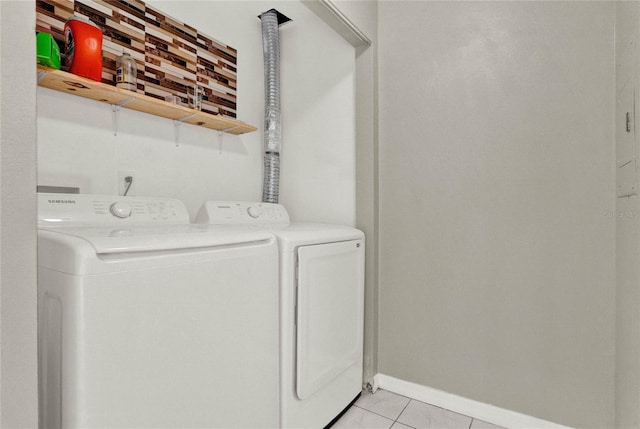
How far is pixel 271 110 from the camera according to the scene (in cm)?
234

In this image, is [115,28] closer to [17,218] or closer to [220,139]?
[220,139]

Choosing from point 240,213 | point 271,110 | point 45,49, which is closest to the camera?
point 45,49

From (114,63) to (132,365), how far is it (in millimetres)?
1464

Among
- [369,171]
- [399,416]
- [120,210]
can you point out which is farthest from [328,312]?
[120,210]

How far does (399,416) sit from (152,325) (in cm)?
146

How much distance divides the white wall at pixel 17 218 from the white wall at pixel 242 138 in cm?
105

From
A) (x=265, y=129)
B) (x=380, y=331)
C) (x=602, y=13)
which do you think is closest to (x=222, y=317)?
(x=380, y=331)

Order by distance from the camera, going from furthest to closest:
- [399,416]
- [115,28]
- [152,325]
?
[399,416] < [115,28] < [152,325]

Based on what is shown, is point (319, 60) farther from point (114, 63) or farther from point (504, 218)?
point (504, 218)

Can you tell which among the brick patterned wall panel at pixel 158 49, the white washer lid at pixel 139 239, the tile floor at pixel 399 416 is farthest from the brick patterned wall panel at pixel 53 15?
the tile floor at pixel 399 416

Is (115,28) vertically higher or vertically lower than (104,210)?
higher

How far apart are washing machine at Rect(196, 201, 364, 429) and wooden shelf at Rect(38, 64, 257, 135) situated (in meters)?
0.51

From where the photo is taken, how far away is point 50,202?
122 cm

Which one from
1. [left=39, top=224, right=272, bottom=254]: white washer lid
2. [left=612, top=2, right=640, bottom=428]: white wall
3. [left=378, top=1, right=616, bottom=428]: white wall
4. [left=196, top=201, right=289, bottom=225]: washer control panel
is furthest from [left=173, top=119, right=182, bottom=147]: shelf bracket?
[left=612, top=2, right=640, bottom=428]: white wall
